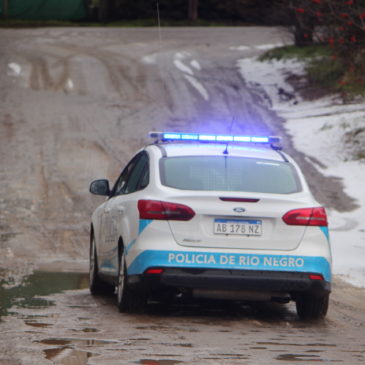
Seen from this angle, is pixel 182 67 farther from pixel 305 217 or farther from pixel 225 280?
pixel 225 280

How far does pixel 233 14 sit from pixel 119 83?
18860mm

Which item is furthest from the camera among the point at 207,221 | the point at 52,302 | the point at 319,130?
the point at 319,130

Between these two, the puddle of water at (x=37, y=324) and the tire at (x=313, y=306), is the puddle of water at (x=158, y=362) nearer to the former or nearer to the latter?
the puddle of water at (x=37, y=324)

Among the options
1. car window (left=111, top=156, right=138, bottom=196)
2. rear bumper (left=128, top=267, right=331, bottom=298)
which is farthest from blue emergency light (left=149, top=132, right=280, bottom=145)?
rear bumper (left=128, top=267, right=331, bottom=298)

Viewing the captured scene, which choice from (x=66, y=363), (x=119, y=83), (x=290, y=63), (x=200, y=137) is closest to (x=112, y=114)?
(x=119, y=83)

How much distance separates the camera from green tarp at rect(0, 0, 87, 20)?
46250 mm

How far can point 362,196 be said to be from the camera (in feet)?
64.2

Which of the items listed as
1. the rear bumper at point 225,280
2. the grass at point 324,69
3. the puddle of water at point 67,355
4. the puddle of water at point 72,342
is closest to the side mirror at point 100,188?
the rear bumper at point 225,280

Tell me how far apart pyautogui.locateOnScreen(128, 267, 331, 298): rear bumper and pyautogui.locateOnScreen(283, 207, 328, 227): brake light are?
0.42m

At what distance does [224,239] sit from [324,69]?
23.2m

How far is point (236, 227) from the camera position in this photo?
915 centimetres

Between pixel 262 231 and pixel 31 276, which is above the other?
pixel 262 231

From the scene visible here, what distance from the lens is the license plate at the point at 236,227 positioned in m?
9.14

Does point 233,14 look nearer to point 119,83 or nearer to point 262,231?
point 119,83
